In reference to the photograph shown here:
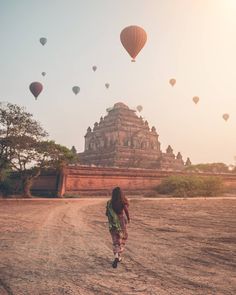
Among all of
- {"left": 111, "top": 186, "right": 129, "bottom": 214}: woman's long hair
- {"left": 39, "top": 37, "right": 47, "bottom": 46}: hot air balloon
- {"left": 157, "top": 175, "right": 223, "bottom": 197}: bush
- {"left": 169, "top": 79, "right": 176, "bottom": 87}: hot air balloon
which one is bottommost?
{"left": 111, "top": 186, "right": 129, "bottom": 214}: woman's long hair

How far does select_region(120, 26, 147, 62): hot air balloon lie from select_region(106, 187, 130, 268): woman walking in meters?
23.1

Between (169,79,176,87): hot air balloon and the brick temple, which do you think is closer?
(169,79,176,87): hot air balloon

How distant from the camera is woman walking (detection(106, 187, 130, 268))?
6027mm

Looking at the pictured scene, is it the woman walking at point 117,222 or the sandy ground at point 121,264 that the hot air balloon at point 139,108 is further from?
the woman walking at point 117,222

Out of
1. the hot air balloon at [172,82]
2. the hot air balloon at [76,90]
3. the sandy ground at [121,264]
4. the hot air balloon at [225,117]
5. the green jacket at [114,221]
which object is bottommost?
the sandy ground at [121,264]

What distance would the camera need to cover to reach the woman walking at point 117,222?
603 centimetres

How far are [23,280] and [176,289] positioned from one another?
2444 millimetres

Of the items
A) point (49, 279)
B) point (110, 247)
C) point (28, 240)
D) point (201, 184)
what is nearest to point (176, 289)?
point (49, 279)

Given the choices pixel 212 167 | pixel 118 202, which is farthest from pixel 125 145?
pixel 118 202

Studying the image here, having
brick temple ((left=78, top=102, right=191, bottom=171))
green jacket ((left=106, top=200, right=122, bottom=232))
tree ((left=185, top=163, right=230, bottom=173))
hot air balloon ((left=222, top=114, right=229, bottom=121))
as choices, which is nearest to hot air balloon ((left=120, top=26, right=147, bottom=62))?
green jacket ((left=106, top=200, right=122, bottom=232))

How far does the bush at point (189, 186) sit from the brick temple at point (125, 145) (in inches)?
694

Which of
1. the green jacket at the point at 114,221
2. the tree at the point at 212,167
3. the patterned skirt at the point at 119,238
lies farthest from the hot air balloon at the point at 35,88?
the tree at the point at 212,167

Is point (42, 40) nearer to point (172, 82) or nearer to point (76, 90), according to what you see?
point (76, 90)

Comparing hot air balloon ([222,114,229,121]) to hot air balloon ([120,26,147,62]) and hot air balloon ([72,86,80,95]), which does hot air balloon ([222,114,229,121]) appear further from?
hot air balloon ([120,26,147,62])
